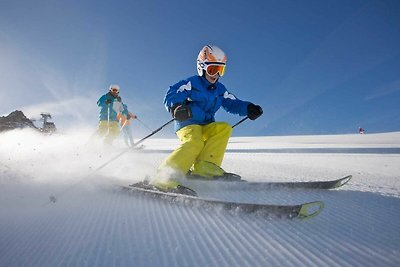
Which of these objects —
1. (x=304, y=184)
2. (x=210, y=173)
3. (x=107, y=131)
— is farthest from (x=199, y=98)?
(x=107, y=131)

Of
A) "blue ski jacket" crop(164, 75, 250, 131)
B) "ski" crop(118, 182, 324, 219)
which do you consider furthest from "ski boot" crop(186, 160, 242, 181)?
"ski" crop(118, 182, 324, 219)

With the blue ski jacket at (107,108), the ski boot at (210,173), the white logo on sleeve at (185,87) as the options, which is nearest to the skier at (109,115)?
the blue ski jacket at (107,108)

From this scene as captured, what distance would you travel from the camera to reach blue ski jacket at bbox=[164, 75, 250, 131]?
4.68 meters

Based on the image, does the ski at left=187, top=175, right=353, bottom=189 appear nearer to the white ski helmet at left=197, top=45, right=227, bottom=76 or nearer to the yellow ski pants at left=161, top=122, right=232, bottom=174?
the yellow ski pants at left=161, top=122, right=232, bottom=174

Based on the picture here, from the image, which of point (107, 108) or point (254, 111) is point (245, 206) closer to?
point (254, 111)

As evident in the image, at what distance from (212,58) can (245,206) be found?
9.33ft

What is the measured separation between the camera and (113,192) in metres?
3.93

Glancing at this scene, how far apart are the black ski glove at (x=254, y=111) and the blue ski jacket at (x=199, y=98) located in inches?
4.5

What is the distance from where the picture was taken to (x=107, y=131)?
1144 cm

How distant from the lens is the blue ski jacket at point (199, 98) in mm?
4684

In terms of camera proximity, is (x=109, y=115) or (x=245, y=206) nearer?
(x=245, y=206)

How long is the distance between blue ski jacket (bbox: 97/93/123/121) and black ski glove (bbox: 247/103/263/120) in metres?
7.50

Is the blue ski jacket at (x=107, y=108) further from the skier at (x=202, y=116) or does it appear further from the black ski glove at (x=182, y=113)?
the black ski glove at (x=182, y=113)

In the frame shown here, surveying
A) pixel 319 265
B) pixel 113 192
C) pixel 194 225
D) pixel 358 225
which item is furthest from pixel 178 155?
pixel 319 265
